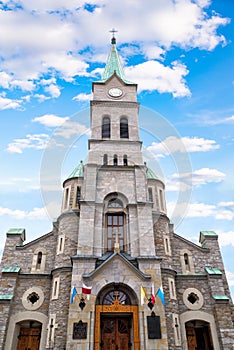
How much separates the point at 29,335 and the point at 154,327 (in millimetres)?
9550

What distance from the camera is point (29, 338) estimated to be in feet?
69.9

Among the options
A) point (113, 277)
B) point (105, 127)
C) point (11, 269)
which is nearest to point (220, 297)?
point (113, 277)

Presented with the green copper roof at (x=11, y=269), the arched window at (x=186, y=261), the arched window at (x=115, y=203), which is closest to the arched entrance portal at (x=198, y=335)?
the arched window at (x=186, y=261)

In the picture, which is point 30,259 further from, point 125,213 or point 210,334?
point 210,334

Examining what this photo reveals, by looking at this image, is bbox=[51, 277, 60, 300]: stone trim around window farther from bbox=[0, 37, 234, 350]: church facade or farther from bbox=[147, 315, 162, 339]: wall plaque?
bbox=[147, 315, 162, 339]: wall plaque

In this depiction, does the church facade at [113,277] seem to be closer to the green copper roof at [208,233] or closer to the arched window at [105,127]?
the green copper roof at [208,233]

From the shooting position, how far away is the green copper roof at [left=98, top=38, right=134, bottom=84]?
34.5 metres

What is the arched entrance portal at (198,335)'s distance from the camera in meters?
21.4

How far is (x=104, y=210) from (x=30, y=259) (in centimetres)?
729

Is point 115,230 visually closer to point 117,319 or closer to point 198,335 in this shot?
point 117,319

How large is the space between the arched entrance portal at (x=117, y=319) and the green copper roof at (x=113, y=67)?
22.8 meters

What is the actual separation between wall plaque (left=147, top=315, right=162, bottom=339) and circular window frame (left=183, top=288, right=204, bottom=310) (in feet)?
14.5

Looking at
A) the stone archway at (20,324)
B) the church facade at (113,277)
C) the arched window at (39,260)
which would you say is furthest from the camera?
the arched window at (39,260)

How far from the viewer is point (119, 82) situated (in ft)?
108
